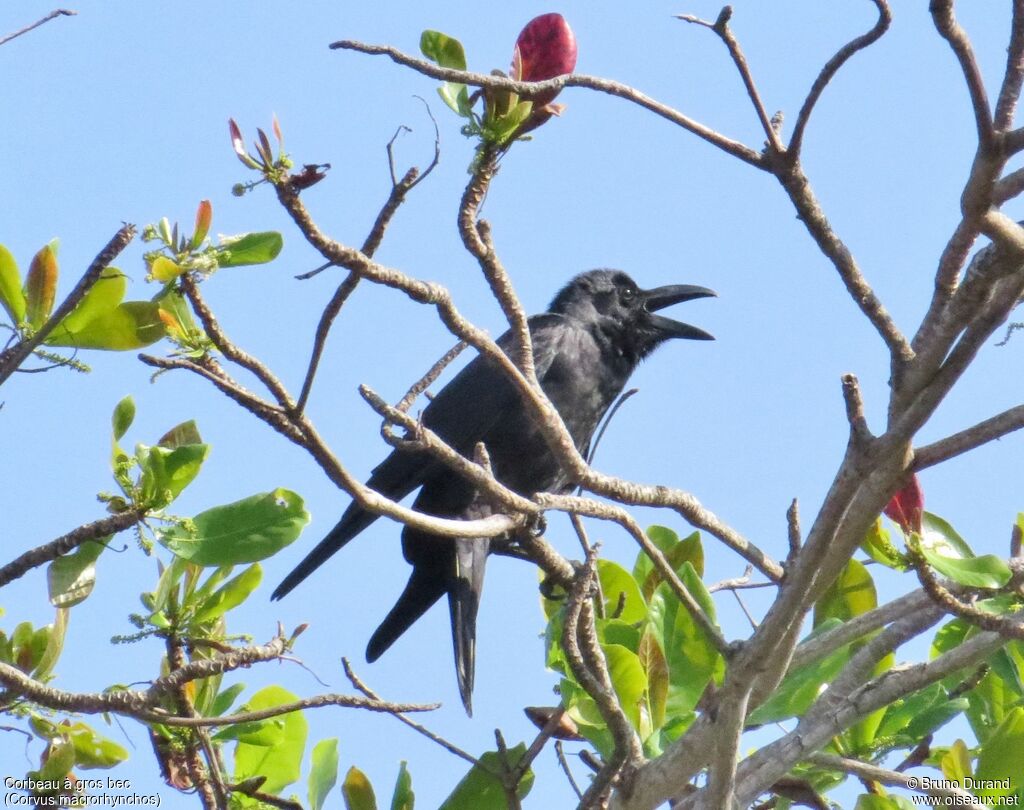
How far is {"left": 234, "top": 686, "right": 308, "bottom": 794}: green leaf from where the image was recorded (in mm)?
3471

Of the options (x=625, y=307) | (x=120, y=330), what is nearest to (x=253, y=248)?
(x=120, y=330)

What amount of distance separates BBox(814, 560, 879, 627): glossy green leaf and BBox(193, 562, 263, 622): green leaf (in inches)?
59.6

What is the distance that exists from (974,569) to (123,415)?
1.88m

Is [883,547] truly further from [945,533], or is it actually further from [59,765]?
[59,765]

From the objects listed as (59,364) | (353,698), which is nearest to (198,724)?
(353,698)

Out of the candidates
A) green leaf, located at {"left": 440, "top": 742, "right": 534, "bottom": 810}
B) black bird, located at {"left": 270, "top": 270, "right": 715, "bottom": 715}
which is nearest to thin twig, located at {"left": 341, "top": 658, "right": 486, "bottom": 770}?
green leaf, located at {"left": 440, "top": 742, "right": 534, "bottom": 810}

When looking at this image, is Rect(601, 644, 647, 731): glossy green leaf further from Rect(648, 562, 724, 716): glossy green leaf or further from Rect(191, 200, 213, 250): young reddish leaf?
Rect(191, 200, 213, 250): young reddish leaf

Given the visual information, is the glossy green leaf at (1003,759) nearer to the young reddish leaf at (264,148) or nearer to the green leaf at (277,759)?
the green leaf at (277,759)

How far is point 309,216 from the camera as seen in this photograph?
225 centimetres

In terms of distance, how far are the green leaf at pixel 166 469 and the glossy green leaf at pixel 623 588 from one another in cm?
129

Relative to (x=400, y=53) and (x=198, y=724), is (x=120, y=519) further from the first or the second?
(x=400, y=53)

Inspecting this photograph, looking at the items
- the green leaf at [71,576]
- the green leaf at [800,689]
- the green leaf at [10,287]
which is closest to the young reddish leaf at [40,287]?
the green leaf at [10,287]

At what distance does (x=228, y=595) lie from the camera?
3160 millimetres

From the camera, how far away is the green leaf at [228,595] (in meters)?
3.14
